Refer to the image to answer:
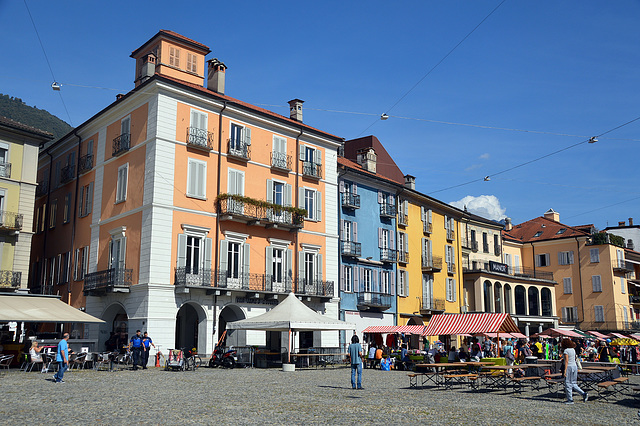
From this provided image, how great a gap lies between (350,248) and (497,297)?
863 inches

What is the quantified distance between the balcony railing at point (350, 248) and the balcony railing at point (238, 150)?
9126 millimetres

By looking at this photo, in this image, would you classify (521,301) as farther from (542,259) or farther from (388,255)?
(388,255)

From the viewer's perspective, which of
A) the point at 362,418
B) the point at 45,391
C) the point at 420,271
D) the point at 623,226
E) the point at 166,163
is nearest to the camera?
the point at 362,418

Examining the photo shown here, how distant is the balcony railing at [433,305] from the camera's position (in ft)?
152

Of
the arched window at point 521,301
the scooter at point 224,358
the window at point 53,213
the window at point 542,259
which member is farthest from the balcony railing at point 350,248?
the window at point 542,259

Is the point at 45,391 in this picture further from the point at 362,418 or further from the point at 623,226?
the point at 623,226

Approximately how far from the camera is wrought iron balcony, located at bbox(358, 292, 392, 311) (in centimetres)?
4031

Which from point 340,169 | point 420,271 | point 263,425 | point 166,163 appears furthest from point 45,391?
point 420,271

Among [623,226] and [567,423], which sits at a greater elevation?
[623,226]

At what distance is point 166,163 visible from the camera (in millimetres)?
30812

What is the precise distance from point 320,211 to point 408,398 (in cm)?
2231

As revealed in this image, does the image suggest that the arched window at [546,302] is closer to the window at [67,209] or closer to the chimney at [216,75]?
the chimney at [216,75]

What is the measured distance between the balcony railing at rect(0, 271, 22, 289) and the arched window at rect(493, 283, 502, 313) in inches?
1498

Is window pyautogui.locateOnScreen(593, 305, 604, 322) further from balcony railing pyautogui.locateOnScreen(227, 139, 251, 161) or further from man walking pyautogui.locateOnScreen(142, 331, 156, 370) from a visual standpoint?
man walking pyautogui.locateOnScreen(142, 331, 156, 370)
